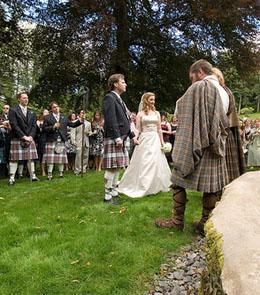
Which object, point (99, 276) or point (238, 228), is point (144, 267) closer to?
point (99, 276)

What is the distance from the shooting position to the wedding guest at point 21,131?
9688mm

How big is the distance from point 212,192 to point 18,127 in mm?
5709

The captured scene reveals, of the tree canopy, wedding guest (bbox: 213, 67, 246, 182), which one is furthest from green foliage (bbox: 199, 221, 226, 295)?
the tree canopy

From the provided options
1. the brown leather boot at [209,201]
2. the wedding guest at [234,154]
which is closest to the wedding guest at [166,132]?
the wedding guest at [234,154]

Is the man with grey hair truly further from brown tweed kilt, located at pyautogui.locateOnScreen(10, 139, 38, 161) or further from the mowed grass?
brown tweed kilt, located at pyautogui.locateOnScreen(10, 139, 38, 161)

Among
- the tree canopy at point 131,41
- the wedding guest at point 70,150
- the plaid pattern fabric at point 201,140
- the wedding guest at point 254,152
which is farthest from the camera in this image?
the tree canopy at point 131,41

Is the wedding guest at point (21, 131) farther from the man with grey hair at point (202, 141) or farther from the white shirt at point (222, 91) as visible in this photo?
the white shirt at point (222, 91)

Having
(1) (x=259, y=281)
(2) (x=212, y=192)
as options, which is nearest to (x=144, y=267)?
(2) (x=212, y=192)

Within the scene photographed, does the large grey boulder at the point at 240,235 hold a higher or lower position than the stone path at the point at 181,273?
higher

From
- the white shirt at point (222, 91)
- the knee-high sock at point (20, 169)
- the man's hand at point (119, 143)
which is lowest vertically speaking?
the knee-high sock at point (20, 169)

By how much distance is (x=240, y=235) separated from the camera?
238cm

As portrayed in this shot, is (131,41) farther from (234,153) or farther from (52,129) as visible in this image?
(234,153)

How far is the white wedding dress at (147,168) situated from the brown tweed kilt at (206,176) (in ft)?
9.02

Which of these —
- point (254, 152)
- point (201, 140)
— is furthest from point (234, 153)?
point (254, 152)
